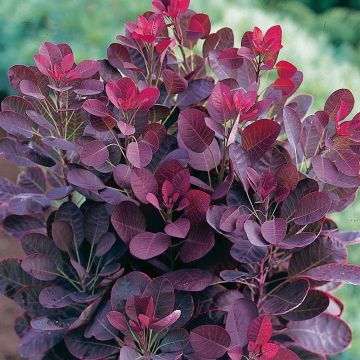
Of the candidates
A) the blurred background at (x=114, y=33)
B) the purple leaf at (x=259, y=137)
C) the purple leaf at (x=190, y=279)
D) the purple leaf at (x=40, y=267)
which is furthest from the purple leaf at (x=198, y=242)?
the blurred background at (x=114, y=33)

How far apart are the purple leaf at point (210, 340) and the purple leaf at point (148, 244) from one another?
133 mm

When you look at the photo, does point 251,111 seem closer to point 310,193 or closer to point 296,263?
point 310,193

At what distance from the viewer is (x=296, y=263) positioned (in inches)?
41.9

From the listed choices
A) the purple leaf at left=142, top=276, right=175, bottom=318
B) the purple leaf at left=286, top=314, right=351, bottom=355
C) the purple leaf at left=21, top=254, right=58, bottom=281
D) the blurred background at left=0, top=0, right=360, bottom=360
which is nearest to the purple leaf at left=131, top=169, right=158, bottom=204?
the purple leaf at left=142, top=276, right=175, bottom=318

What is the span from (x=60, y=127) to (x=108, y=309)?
0.31 meters

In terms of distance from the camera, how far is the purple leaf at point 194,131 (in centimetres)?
99

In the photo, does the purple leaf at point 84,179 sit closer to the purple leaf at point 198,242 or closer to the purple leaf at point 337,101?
the purple leaf at point 198,242

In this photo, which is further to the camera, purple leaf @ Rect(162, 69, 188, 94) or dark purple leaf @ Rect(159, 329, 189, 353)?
purple leaf @ Rect(162, 69, 188, 94)

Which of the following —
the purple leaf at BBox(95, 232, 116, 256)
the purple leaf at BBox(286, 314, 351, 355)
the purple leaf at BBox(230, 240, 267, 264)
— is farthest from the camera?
the purple leaf at BBox(286, 314, 351, 355)

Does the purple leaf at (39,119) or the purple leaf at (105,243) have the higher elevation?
the purple leaf at (39,119)

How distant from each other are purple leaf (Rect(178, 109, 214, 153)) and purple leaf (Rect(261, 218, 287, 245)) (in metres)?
0.17

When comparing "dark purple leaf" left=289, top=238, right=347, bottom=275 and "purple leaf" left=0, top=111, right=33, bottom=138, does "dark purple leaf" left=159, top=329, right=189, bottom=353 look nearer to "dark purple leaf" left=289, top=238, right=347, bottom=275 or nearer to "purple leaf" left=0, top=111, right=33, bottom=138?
"dark purple leaf" left=289, top=238, right=347, bottom=275

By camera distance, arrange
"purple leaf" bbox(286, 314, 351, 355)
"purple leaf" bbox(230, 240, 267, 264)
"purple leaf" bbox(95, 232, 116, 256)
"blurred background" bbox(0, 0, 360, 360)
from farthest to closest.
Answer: "blurred background" bbox(0, 0, 360, 360) → "purple leaf" bbox(286, 314, 351, 355) → "purple leaf" bbox(95, 232, 116, 256) → "purple leaf" bbox(230, 240, 267, 264)

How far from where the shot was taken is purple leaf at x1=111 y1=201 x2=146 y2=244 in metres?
0.98
